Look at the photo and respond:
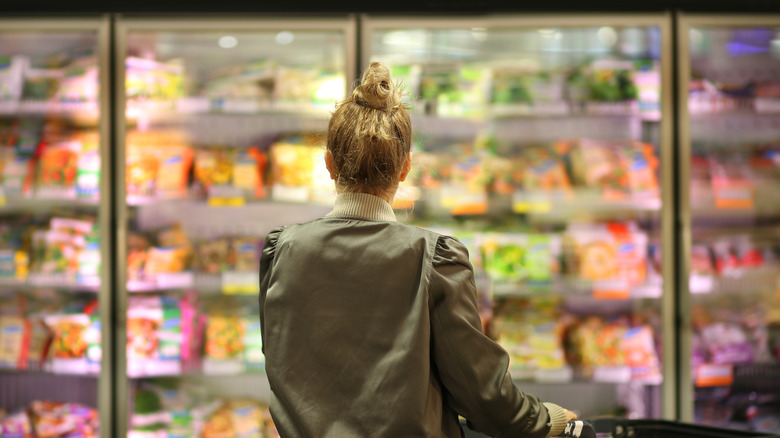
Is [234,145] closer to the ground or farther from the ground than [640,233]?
farther from the ground

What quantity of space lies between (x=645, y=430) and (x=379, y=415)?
0.77m

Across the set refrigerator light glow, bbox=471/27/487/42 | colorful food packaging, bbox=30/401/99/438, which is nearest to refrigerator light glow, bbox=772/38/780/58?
refrigerator light glow, bbox=471/27/487/42

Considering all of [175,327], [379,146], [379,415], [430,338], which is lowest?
[175,327]

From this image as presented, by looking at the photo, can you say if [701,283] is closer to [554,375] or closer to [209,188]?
[554,375]

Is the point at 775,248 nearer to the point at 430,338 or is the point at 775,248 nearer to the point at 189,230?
the point at 430,338

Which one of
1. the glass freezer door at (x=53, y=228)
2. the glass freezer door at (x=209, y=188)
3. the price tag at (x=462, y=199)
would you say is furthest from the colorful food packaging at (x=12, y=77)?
the price tag at (x=462, y=199)

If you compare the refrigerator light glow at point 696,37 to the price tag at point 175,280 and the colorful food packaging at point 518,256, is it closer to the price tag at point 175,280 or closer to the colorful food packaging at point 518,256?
the colorful food packaging at point 518,256

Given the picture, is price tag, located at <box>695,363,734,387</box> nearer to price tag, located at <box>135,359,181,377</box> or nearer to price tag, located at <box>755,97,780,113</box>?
price tag, located at <box>755,97,780,113</box>

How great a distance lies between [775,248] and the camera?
2818 millimetres

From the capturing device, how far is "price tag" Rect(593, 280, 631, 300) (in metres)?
2.58

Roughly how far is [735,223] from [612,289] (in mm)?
806

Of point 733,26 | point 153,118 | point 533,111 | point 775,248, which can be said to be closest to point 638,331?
point 775,248

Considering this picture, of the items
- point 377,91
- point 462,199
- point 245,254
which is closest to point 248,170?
point 245,254

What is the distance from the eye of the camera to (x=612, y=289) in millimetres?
2586
